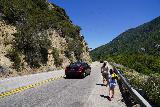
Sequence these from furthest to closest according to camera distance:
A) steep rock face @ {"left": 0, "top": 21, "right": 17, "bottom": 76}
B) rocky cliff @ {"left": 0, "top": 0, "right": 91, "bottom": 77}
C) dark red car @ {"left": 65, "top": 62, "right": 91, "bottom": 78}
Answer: rocky cliff @ {"left": 0, "top": 0, "right": 91, "bottom": 77}
steep rock face @ {"left": 0, "top": 21, "right": 17, "bottom": 76}
dark red car @ {"left": 65, "top": 62, "right": 91, "bottom": 78}

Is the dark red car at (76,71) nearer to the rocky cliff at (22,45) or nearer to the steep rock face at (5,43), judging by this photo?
the rocky cliff at (22,45)

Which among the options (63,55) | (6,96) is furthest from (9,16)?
(6,96)

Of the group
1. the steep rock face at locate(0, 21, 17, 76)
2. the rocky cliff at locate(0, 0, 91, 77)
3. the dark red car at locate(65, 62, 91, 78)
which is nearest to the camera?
the dark red car at locate(65, 62, 91, 78)

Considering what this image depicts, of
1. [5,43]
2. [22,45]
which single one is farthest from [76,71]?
[22,45]

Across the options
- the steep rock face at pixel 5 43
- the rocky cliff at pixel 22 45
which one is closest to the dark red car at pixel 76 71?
the rocky cliff at pixel 22 45

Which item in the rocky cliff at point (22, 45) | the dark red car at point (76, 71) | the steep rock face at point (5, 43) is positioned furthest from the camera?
the rocky cliff at point (22, 45)

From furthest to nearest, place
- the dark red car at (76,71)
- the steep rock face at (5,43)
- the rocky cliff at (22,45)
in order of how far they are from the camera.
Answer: the rocky cliff at (22,45) → the steep rock face at (5,43) → the dark red car at (76,71)

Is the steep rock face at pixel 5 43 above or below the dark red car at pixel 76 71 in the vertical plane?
above

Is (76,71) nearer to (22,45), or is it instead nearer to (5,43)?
(5,43)

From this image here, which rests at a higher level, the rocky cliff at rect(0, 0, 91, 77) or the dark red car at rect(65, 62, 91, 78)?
the rocky cliff at rect(0, 0, 91, 77)

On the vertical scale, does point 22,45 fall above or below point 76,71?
above

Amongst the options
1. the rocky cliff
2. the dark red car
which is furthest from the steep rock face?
the dark red car

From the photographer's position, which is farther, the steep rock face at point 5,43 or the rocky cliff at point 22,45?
the rocky cliff at point 22,45

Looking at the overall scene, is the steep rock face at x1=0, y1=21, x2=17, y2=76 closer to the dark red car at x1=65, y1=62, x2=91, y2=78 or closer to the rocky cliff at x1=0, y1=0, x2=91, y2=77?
the rocky cliff at x1=0, y1=0, x2=91, y2=77
